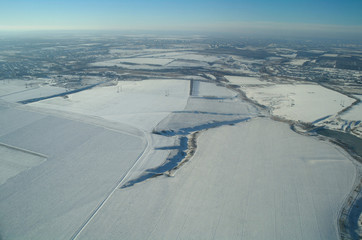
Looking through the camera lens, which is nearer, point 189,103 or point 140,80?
point 189,103

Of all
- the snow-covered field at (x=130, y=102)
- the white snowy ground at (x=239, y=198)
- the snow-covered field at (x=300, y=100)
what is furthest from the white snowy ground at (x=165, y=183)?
the snow-covered field at (x=300, y=100)

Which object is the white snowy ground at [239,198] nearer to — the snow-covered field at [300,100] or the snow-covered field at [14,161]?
the snow-covered field at [14,161]

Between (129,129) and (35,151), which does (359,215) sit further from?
(35,151)

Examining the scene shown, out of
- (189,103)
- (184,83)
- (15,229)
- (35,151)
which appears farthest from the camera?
(184,83)

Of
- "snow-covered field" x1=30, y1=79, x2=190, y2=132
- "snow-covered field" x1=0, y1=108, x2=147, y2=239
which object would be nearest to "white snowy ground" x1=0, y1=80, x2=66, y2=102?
"snow-covered field" x1=30, y1=79, x2=190, y2=132

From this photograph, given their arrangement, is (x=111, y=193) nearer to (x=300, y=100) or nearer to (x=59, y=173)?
(x=59, y=173)

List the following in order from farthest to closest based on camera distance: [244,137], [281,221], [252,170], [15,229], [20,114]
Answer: [20,114]
[244,137]
[252,170]
[281,221]
[15,229]

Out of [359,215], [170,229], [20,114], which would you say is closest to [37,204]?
[170,229]
